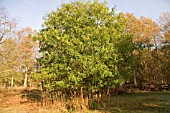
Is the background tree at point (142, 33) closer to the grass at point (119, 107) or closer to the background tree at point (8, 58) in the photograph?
the grass at point (119, 107)

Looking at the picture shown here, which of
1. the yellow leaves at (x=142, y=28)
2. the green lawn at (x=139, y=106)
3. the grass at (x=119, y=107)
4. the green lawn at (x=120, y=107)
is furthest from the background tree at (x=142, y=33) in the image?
the green lawn at (x=120, y=107)

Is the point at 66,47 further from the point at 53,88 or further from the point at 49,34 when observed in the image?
the point at 53,88

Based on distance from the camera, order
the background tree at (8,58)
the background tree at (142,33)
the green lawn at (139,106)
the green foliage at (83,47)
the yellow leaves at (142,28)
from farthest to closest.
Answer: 1. the yellow leaves at (142,28)
2. the background tree at (142,33)
3. the background tree at (8,58)
4. the green foliage at (83,47)
5. the green lawn at (139,106)

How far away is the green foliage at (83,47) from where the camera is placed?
46.1 feet

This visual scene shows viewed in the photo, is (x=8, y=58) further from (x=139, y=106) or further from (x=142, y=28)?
(x=142, y=28)

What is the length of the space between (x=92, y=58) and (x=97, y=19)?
3437mm

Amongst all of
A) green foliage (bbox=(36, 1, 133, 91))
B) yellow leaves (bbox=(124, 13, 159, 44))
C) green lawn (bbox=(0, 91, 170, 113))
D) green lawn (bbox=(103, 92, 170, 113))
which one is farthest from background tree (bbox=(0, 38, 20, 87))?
yellow leaves (bbox=(124, 13, 159, 44))

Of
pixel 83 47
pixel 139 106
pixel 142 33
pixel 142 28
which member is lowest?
pixel 139 106

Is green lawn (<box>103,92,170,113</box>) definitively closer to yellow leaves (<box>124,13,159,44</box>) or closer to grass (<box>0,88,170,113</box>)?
grass (<box>0,88,170,113</box>)

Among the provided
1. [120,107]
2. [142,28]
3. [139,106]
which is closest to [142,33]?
[142,28]

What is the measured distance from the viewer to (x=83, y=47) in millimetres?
14148

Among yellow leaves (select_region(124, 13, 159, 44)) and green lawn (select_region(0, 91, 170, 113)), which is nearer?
green lawn (select_region(0, 91, 170, 113))

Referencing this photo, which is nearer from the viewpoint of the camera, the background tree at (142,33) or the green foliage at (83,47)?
the green foliage at (83,47)

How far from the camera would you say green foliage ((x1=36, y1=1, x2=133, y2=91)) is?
14055mm
